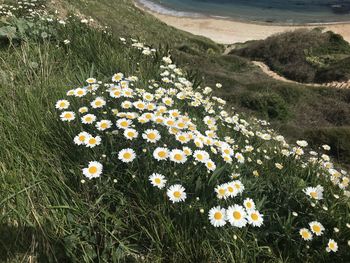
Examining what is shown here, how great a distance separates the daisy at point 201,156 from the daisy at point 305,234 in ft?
3.27

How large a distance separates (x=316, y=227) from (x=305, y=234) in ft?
0.43

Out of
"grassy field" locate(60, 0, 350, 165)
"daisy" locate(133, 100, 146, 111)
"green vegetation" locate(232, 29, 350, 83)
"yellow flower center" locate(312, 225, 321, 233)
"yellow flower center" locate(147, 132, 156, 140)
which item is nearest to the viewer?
"yellow flower center" locate(312, 225, 321, 233)

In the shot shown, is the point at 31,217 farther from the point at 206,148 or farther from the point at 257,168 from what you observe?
the point at 257,168

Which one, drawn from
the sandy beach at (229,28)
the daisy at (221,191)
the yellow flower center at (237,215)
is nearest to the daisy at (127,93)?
the daisy at (221,191)

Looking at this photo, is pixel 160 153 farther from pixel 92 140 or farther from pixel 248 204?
pixel 248 204

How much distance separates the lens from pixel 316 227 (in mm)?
3023

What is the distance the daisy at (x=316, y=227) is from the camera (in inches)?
117

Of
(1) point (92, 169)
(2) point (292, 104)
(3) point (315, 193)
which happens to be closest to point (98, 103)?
(1) point (92, 169)

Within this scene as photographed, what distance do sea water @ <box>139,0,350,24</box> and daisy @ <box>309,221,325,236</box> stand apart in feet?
153

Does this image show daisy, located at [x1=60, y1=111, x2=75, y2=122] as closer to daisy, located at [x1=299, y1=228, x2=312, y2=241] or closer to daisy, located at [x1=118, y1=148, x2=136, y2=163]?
daisy, located at [x1=118, y1=148, x2=136, y2=163]

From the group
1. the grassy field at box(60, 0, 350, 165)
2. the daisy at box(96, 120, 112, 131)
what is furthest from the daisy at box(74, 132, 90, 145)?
the grassy field at box(60, 0, 350, 165)

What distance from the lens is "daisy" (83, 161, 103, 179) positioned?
2844 millimetres

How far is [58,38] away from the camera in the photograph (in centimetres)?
631

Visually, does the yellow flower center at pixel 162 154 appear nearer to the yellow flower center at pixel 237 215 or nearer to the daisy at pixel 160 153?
the daisy at pixel 160 153
